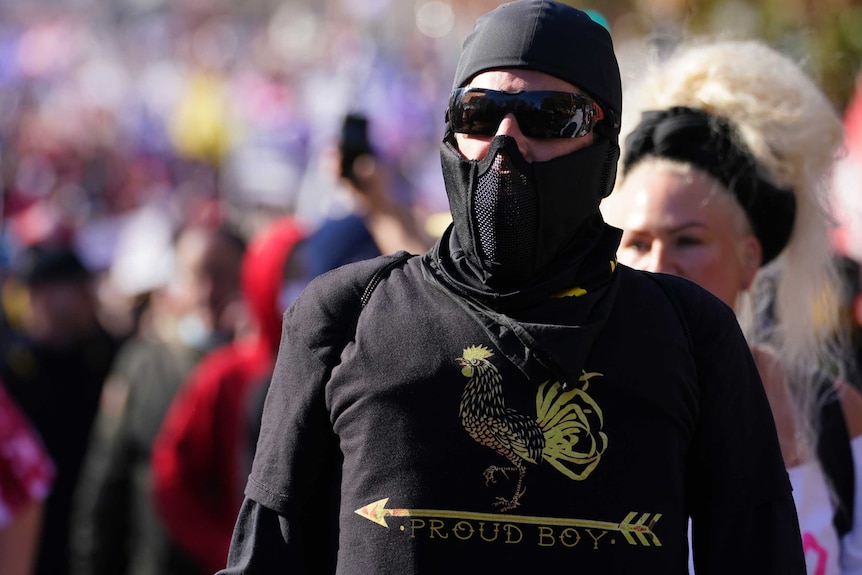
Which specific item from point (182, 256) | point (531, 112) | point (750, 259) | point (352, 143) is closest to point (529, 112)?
point (531, 112)

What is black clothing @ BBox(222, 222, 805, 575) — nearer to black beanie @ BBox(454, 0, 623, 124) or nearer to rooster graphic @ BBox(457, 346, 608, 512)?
rooster graphic @ BBox(457, 346, 608, 512)

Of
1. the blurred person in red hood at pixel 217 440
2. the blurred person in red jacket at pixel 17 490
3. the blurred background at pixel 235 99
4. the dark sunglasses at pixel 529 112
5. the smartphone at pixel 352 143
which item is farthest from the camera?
the blurred background at pixel 235 99

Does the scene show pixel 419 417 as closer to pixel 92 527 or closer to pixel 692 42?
pixel 692 42

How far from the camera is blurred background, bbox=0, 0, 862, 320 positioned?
9094 millimetres

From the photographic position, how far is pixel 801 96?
11.4 ft

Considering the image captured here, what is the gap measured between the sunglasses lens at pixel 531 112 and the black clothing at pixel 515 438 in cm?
23

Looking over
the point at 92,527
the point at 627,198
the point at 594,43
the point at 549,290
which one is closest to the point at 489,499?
the point at 549,290

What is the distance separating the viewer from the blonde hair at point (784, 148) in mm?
3398

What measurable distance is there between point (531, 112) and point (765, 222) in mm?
1416

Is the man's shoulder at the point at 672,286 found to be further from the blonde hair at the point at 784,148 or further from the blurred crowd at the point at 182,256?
the blurred crowd at the point at 182,256

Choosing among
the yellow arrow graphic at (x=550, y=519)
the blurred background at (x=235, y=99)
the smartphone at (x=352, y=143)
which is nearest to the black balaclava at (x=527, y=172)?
the yellow arrow graphic at (x=550, y=519)

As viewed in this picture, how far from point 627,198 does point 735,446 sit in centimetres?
131

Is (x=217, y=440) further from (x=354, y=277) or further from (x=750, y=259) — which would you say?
(x=354, y=277)

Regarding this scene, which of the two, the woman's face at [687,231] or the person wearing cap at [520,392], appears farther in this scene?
the woman's face at [687,231]
